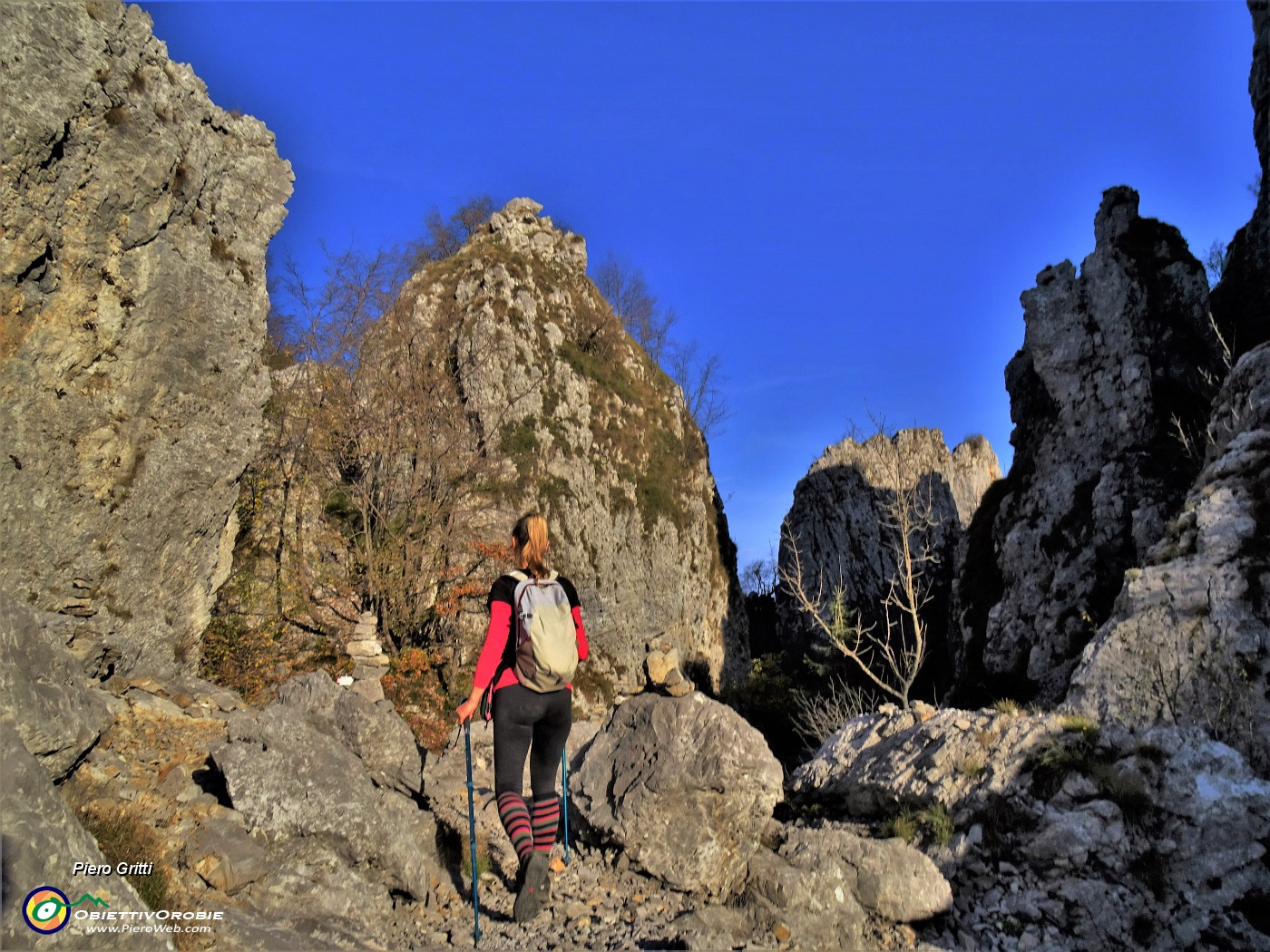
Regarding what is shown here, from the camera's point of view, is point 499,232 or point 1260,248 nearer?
point 1260,248

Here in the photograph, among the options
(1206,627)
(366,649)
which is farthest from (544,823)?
(366,649)

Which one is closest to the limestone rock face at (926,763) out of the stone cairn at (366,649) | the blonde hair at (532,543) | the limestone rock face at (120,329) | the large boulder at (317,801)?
the large boulder at (317,801)

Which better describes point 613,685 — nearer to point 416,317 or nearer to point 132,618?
point 416,317

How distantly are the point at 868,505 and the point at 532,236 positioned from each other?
23.4 metres

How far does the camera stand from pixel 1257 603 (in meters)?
7.57

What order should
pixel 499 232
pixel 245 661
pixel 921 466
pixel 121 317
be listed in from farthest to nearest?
1. pixel 921 466
2. pixel 499 232
3. pixel 245 661
4. pixel 121 317

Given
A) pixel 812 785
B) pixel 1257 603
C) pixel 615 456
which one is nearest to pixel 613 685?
pixel 615 456

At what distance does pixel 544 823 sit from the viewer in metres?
4.49

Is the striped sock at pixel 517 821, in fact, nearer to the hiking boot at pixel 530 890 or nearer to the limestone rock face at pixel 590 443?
the hiking boot at pixel 530 890

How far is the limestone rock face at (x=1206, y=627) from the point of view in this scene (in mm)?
6703

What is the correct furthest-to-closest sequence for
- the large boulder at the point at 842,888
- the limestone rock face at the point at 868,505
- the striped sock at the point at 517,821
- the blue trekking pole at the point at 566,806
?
the limestone rock face at the point at 868,505
the blue trekking pole at the point at 566,806
the large boulder at the point at 842,888
the striped sock at the point at 517,821

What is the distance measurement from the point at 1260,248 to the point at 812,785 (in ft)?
80.7

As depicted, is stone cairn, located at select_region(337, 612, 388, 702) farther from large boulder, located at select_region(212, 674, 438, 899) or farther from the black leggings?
the black leggings

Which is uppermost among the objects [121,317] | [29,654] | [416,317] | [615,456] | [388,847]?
[416,317]
